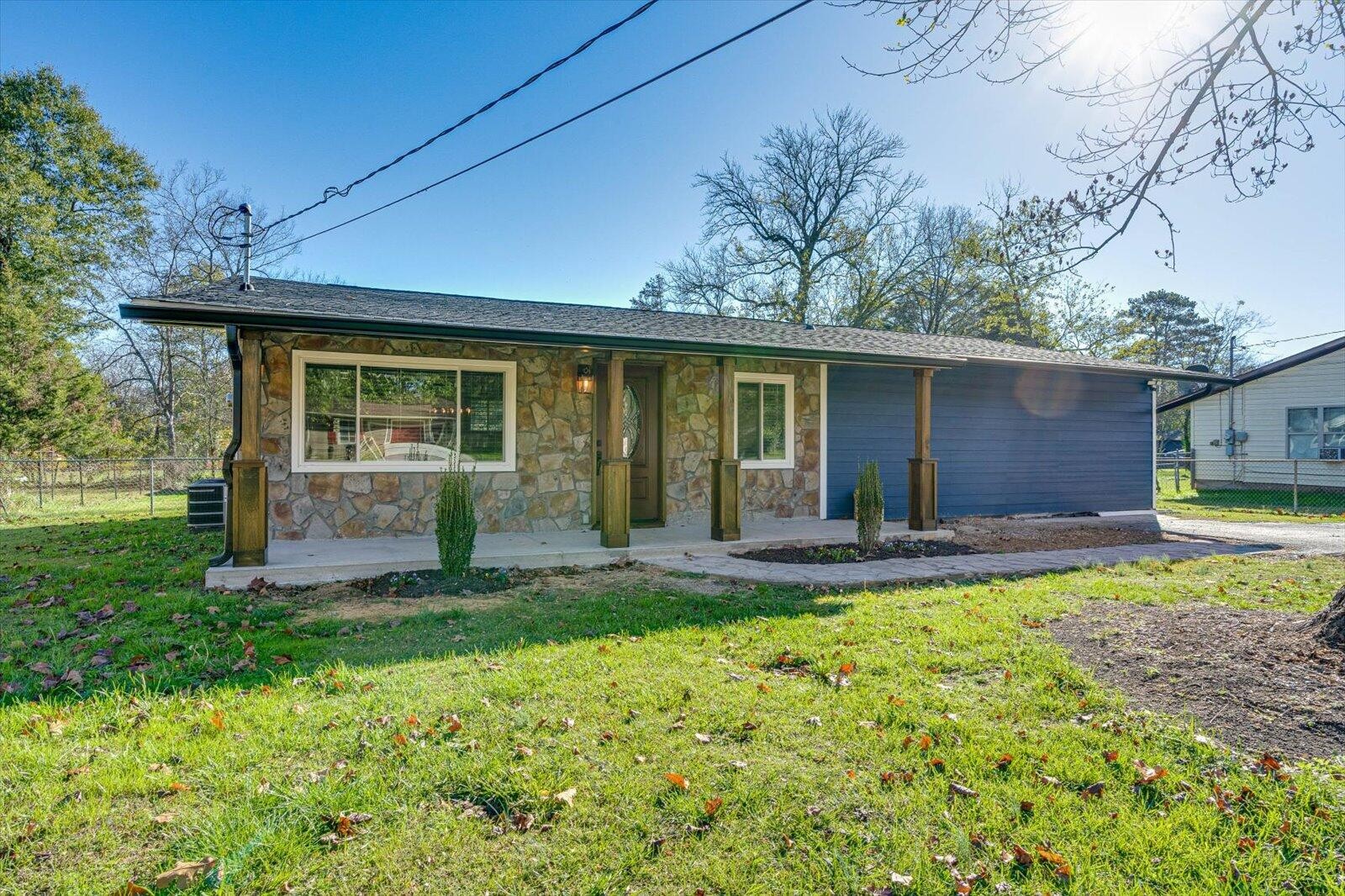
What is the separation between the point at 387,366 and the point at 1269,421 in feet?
63.5

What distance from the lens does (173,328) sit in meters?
18.1

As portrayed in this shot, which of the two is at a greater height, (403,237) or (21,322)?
(403,237)

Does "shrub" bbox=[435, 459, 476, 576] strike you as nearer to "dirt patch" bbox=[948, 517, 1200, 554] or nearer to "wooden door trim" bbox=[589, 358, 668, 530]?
"wooden door trim" bbox=[589, 358, 668, 530]

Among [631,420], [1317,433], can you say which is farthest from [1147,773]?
[1317,433]

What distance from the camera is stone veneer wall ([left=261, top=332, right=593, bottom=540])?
7.30 metres

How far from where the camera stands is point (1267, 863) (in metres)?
2.04

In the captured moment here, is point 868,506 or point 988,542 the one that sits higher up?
point 868,506

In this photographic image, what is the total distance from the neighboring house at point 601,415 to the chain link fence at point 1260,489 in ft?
12.5

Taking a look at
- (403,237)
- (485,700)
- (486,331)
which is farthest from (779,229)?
(485,700)

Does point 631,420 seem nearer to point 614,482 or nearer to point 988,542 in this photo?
point 614,482

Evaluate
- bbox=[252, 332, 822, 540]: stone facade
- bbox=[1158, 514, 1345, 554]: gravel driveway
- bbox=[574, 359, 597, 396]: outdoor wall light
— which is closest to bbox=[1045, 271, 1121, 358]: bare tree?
bbox=[1158, 514, 1345, 554]: gravel driveway

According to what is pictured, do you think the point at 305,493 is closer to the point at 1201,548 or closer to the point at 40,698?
the point at 40,698

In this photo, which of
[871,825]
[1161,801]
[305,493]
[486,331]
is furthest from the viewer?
[305,493]

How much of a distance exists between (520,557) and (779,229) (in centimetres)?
1854
